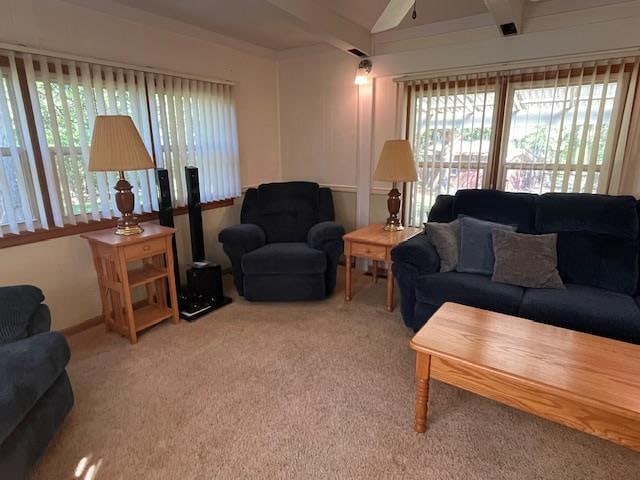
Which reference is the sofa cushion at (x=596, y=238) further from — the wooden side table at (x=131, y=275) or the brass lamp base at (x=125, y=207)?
the brass lamp base at (x=125, y=207)

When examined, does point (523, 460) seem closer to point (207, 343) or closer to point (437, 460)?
point (437, 460)

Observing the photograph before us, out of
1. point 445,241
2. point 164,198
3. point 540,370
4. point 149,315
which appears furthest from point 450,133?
point 149,315

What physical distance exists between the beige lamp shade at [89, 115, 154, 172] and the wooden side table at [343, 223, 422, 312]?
1689mm

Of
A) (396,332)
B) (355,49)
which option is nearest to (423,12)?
(355,49)

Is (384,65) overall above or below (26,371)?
above

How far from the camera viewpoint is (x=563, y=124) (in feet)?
8.64

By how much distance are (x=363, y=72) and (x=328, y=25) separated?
82cm

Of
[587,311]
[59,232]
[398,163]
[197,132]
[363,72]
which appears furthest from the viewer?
[363,72]

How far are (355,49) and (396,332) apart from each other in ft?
7.86

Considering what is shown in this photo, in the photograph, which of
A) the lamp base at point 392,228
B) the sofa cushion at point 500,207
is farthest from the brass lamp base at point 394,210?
the sofa cushion at point 500,207

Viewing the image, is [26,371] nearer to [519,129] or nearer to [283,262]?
[283,262]

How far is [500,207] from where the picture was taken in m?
2.66

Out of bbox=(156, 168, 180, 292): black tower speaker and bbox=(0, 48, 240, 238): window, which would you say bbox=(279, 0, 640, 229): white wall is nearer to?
bbox=(0, 48, 240, 238): window

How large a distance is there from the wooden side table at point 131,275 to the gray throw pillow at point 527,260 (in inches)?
89.6
